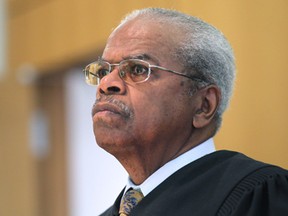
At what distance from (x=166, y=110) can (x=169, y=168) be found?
19 centimetres

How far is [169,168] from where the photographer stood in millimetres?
1874

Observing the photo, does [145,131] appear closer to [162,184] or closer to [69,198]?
[162,184]

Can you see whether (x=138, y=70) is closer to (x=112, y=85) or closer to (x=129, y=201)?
(x=112, y=85)

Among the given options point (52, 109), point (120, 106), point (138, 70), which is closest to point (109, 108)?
point (120, 106)

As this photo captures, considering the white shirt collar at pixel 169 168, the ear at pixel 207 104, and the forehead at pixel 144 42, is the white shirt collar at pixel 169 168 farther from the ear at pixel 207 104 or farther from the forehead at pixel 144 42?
the forehead at pixel 144 42

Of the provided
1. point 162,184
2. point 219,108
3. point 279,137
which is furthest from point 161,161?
point 279,137

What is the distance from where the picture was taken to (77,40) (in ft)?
16.4

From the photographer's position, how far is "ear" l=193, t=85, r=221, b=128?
1959 mm

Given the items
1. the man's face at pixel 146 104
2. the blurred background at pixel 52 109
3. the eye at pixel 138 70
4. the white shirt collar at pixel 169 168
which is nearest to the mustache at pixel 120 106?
the man's face at pixel 146 104

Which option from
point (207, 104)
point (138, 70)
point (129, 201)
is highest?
point (138, 70)

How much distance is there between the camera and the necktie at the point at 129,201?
6.03ft

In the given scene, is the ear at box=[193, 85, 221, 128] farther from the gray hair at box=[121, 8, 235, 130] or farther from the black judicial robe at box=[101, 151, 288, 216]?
the black judicial robe at box=[101, 151, 288, 216]

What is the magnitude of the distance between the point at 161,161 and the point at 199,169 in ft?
0.51

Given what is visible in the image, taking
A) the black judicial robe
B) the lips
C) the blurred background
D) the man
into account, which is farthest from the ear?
the blurred background
